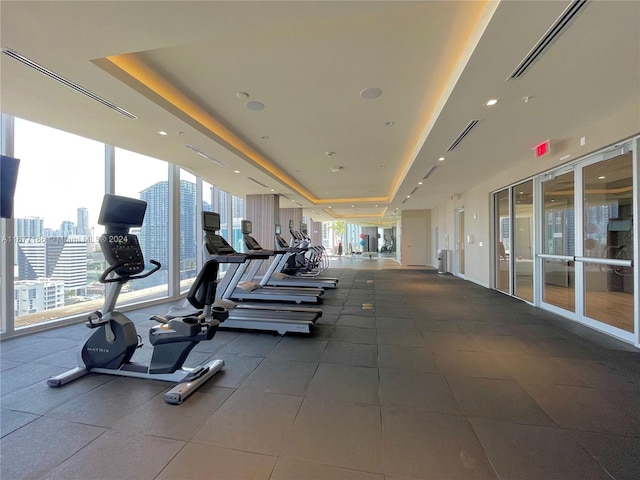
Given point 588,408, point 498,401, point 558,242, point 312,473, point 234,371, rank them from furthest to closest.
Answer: point 558,242
point 234,371
point 498,401
point 588,408
point 312,473

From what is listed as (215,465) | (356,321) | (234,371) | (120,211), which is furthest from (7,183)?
(356,321)

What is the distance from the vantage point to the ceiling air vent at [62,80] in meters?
2.37

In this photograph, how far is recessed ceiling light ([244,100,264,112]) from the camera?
3697 millimetres

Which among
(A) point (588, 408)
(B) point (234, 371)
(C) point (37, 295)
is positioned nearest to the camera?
(A) point (588, 408)

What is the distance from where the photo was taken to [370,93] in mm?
3451

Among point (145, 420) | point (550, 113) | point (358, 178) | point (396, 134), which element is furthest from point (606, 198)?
point (145, 420)

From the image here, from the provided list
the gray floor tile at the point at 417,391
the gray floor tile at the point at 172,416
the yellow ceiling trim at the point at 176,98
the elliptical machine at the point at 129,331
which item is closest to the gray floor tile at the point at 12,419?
the elliptical machine at the point at 129,331

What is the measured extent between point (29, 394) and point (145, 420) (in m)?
1.27

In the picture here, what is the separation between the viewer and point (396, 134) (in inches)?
190

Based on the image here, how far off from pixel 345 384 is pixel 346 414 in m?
0.45

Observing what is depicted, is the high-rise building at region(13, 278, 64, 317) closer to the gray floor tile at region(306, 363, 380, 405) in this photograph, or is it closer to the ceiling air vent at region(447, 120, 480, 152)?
the gray floor tile at region(306, 363, 380, 405)

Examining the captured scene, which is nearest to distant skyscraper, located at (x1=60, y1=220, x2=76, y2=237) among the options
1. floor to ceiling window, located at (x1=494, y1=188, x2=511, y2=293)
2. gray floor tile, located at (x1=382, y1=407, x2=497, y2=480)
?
gray floor tile, located at (x1=382, y1=407, x2=497, y2=480)

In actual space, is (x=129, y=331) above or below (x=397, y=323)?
above

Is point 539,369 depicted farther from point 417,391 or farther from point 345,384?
point 345,384
